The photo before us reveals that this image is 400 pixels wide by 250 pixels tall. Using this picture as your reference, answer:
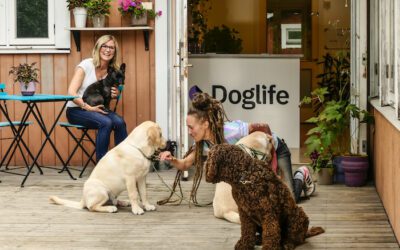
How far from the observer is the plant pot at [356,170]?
6.36 m

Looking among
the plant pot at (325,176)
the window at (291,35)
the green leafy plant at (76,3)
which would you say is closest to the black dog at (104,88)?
the green leafy plant at (76,3)

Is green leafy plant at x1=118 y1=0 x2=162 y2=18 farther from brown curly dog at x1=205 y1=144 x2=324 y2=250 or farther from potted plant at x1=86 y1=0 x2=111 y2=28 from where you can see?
brown curly dog at x1=205 y1=144 x2=324 y2=250

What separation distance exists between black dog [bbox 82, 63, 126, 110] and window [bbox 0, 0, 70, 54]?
2.85ft

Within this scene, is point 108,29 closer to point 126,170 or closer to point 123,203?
point 123,203

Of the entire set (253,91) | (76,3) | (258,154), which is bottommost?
(258,154)

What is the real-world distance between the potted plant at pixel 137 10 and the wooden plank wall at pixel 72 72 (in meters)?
0.12

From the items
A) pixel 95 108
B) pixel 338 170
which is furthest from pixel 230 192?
pixel 95 108

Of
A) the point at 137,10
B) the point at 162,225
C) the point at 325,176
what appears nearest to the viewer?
the point at 162,225

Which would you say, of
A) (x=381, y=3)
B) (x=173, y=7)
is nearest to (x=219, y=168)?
(x=381, y=3)

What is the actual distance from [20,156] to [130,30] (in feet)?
5.32

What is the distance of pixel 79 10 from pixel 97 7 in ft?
0.57

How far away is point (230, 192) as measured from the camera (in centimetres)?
485

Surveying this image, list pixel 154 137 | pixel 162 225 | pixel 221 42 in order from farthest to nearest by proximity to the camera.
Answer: pixel 221 42
pixel 154 137
pixel 162 225

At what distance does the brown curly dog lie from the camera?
397 centimetres
